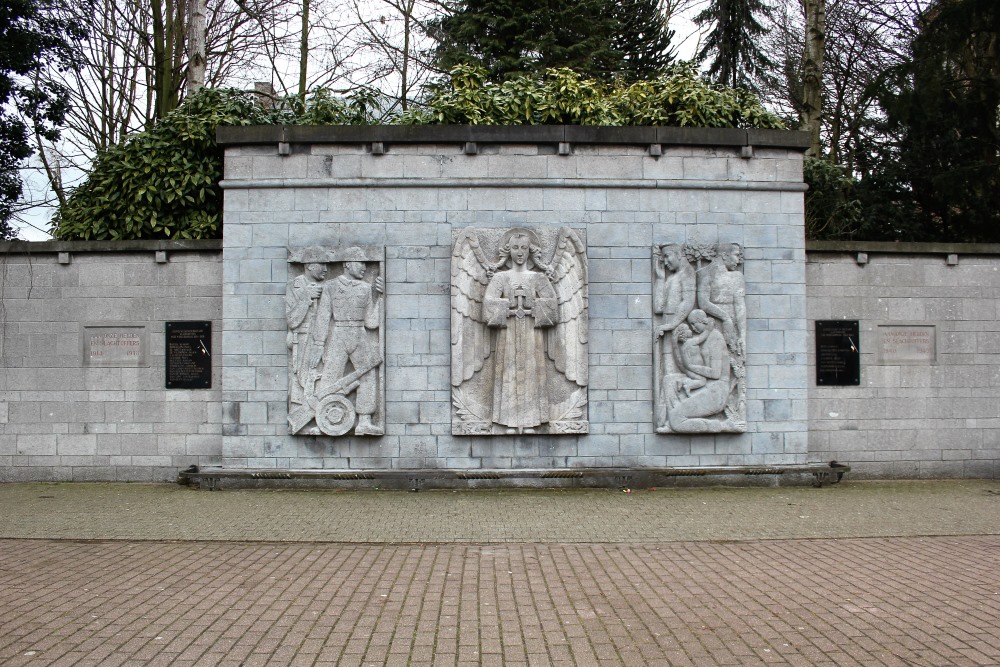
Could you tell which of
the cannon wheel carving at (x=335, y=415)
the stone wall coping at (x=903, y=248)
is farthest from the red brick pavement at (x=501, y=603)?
the stone wall coping at (x=903, y=248)

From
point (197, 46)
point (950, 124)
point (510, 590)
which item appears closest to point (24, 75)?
point (197, 46)

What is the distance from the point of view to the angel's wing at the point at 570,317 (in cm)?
1047

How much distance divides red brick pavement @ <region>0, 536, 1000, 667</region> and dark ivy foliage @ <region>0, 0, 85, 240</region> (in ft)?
36.0

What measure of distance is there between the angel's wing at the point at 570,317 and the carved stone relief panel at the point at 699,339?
3.33 ft

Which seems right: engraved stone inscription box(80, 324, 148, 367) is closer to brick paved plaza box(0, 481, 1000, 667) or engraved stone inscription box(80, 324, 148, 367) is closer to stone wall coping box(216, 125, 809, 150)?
brick paved plaza box(0, 481, 1000, 667)

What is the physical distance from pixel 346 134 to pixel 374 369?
3217mm

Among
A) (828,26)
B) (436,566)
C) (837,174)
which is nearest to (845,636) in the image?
(436,566)

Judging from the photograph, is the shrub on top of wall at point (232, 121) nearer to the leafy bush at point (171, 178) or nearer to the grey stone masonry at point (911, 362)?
the leafy bush at point (171, 178)

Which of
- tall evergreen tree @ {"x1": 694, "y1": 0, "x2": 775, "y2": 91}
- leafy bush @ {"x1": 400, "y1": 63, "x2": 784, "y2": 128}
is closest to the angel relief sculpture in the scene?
leafy bush @ {"x1": 400, "y1": 63, "x2": 784, "y2": 128}

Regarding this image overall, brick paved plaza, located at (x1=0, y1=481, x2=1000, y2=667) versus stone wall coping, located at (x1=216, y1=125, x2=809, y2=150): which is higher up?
stone wall coping, located at (x1=216, y1=125, x2=809, y2=150)

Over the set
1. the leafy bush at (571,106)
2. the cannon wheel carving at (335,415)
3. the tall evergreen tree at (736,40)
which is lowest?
the cannon wheel carving at (335,415)

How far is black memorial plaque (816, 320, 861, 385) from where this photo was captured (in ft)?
37.3

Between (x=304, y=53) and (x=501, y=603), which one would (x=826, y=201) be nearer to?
(x=501, y=603)

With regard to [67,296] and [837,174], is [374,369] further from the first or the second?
[837,174]
